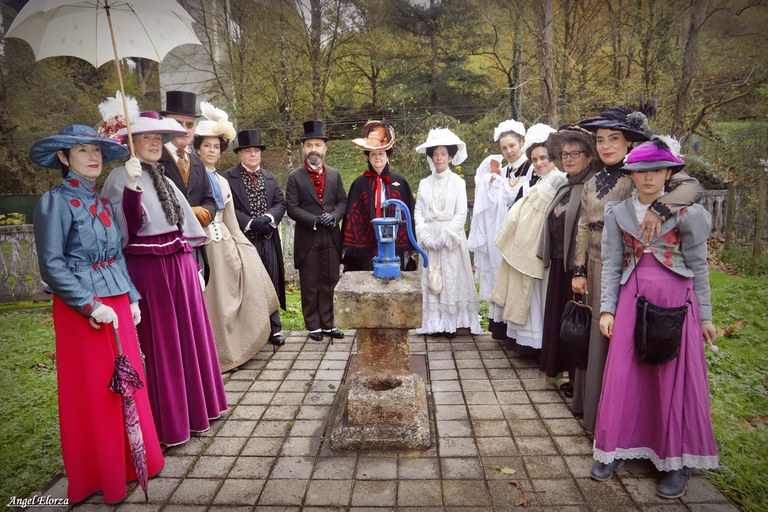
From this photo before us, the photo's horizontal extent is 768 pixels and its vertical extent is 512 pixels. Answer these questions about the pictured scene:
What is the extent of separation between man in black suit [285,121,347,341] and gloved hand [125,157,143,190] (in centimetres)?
240

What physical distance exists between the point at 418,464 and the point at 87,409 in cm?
206

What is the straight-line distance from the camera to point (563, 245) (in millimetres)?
4020

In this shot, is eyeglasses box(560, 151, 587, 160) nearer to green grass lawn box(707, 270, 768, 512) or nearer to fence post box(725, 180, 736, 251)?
green grass lawn box(707, 270, 768, 512)

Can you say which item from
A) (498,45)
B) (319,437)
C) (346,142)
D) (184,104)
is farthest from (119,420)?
(346,142)

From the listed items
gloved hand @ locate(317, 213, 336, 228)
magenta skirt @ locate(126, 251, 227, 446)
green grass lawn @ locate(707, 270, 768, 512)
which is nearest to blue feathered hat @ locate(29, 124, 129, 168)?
magenta skirt @ locate(126, 251, 227, 446)

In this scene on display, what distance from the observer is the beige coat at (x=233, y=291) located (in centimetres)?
465

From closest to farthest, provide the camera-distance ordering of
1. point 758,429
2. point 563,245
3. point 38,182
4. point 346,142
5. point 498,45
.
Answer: point 758,429 < point 563,245 < point 498,45 < point 38,182 < point 346,142

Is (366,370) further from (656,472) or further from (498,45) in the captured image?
(498,45)

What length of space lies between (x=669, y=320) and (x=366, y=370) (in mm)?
2121

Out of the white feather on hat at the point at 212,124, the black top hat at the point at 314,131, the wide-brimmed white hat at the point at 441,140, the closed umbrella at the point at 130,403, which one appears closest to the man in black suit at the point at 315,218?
the black top hat at the point at 314,131

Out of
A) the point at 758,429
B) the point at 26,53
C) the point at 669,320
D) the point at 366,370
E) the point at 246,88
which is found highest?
the point at 26,53

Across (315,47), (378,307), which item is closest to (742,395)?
(378,307)

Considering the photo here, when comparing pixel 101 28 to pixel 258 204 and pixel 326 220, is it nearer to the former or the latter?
pixel 258 204

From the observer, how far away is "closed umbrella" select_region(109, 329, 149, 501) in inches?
109
